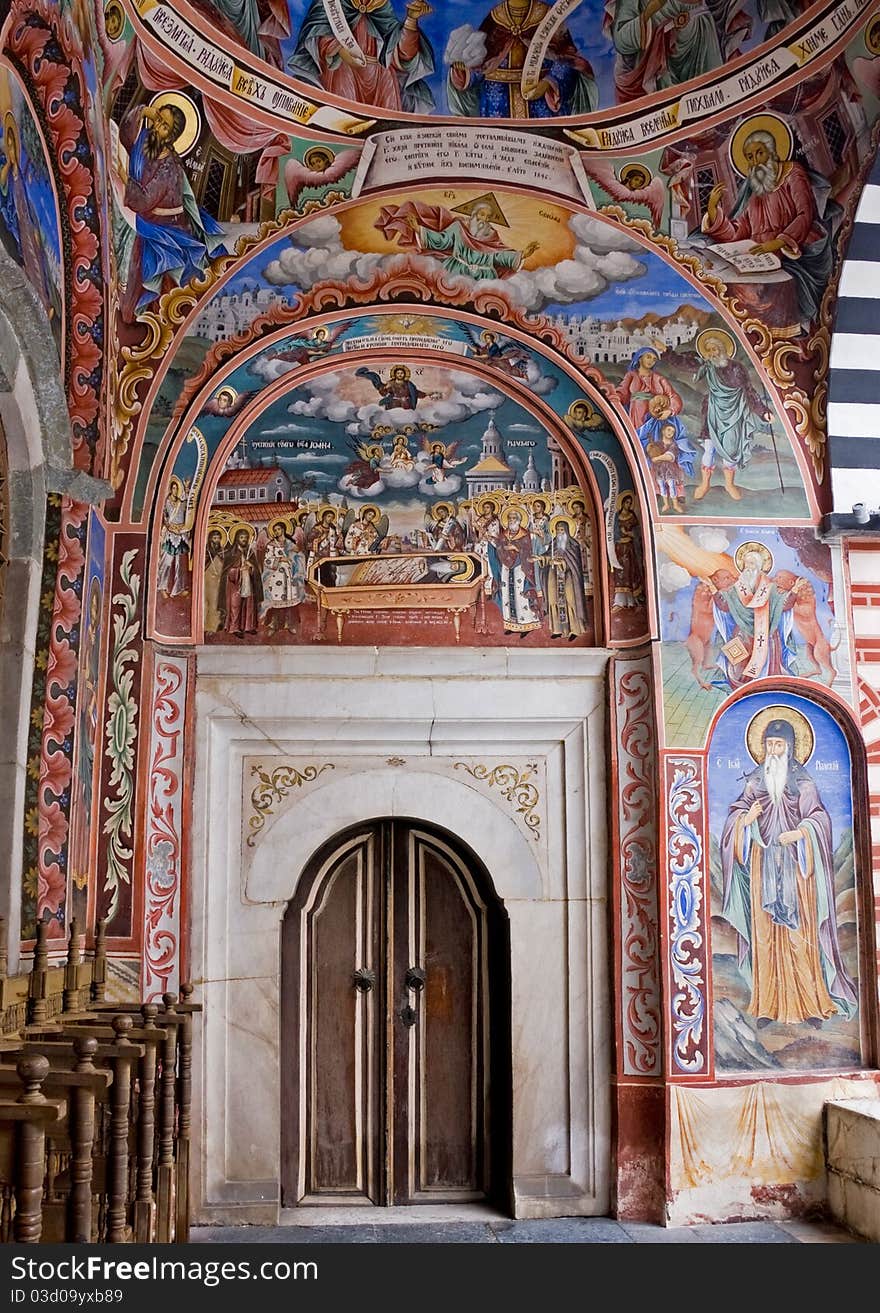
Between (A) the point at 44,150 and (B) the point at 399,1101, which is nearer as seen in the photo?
(A) the point at 44,150

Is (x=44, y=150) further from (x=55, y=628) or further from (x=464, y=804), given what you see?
(x=464, y=804)

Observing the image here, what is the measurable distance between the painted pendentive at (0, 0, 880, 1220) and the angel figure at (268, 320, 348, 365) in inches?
1.2

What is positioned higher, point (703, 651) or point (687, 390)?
point (687, 390)

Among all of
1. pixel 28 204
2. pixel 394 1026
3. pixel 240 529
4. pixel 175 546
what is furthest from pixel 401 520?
pixel 394 1026

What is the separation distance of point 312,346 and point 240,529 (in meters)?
1.20

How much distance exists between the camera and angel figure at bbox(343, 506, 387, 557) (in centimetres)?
816

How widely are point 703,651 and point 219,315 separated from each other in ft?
11.4

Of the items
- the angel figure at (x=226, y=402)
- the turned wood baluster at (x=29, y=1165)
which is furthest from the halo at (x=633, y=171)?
the turned wood baluster at (x=29, y=1165)

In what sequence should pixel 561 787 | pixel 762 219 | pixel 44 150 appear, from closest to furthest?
pixel 44 150
pixel 762 219
pixel 561 787

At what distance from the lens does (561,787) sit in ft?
26.2

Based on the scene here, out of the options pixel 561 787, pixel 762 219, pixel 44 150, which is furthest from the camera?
pixel 561 787

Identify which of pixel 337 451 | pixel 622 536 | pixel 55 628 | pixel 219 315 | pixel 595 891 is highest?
pixel 219 315

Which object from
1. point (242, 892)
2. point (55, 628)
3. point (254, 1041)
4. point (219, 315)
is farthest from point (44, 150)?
point (254, 1041)

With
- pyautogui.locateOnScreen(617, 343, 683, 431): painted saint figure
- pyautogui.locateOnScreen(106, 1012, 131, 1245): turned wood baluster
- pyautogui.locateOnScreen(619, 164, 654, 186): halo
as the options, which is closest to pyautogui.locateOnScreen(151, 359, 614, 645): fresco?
pyautogui.locateOnScreen(617, 343, 683, 431): painted saint figure
